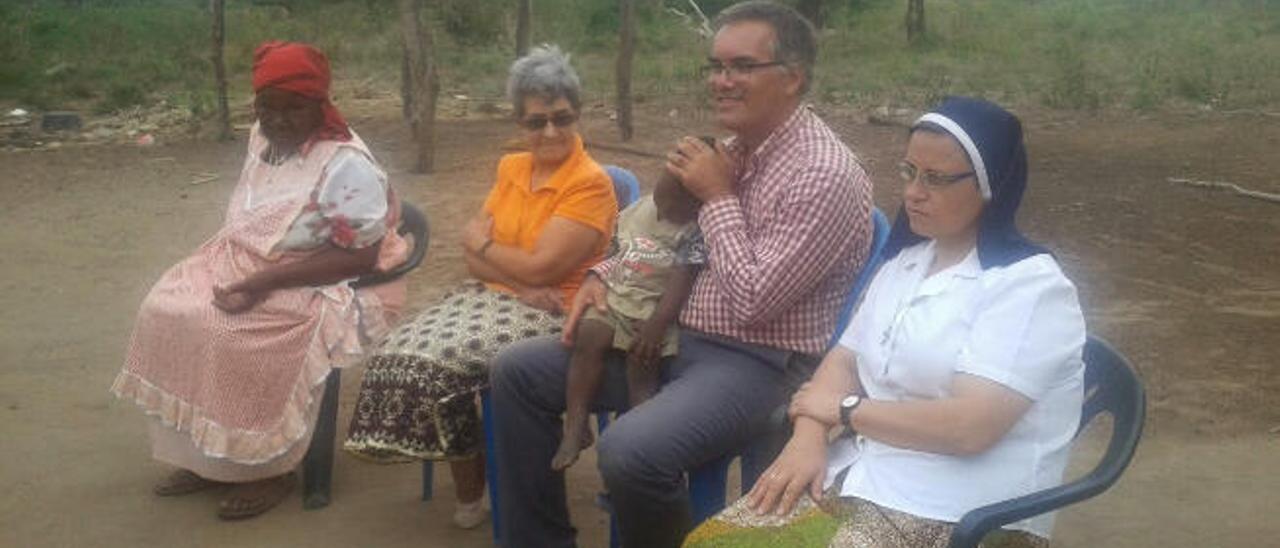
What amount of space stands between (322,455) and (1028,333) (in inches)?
91.6

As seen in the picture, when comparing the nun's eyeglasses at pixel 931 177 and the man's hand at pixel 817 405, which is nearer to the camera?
the nun's eyeglasses at pixel 931 177

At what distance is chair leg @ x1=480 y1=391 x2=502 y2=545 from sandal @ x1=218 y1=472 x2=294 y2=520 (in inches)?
28.3

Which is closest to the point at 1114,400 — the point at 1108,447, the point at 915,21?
the point at 1108,447

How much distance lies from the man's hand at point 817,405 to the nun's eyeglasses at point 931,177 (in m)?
0.47

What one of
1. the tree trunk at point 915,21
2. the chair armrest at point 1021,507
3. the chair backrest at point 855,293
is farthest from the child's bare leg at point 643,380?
the tree trunk at point 915,21

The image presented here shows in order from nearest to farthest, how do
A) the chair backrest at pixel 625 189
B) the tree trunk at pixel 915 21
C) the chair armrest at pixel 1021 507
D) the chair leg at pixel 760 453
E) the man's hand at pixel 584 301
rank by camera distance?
the chair armrest at pixel 1021 507 → the chair leg at pixel 760 453 → the man's hand at pixel 584 301 → the chair backrest at pixel 625 189 → the tree trunk at pixel 915 21

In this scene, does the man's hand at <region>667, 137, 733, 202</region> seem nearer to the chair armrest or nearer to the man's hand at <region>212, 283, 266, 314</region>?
the chair armrest

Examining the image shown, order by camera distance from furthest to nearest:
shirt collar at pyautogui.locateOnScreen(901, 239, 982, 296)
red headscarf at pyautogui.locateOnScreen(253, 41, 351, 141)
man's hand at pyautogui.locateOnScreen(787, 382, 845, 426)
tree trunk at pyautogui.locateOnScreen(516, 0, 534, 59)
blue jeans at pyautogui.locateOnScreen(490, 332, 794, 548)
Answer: tree trunk at pyautogui.locateOnScreen(516, 0, 534, 59) → red headscarf at pyautogui.locateOnScreen(253, 41, 351, 141) → blue jeans at pyautogui.locateOnScreen(490, 332, 794, 548) → man's hand at pyautogui.locateOnScreen(787, 382, 845, 426) → shirt collar at pyautogui.locateOnScreen(901, 239, 982, 296)

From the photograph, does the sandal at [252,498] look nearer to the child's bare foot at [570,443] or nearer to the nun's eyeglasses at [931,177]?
the child's bare foot at [570,443]

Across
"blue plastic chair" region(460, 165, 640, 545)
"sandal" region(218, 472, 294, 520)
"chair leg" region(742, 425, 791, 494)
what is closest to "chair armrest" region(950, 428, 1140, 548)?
"chair leg" region(742, 425, 791, 494)

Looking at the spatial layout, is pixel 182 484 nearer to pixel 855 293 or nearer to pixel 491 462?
pixel 491 462

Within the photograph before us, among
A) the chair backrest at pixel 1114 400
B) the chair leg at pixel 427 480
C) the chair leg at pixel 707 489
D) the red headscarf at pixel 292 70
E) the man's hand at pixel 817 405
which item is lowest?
the chair leg at pixel 427 480

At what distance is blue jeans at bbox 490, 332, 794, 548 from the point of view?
2.93 m

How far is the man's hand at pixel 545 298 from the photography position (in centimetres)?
373
